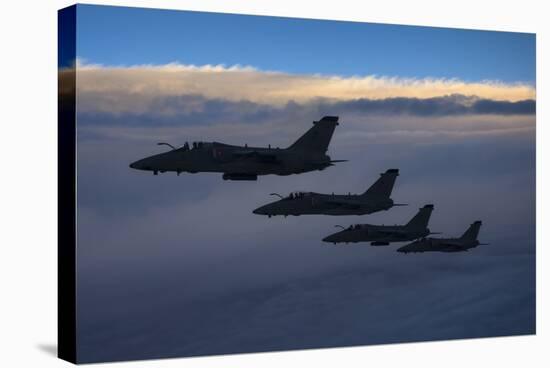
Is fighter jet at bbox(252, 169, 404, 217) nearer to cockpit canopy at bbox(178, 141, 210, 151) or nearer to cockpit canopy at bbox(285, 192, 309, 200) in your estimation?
cockpit canopy at bbox(285, 192, 309, 200)

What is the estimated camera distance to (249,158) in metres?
22.6

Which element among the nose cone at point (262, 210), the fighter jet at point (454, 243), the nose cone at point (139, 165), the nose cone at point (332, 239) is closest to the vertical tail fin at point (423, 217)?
the fighter jet at point (454, 243)

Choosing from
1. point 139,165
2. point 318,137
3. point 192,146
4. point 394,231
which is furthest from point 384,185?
point 139,165

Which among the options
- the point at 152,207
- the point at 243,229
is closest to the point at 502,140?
the point at 243,229

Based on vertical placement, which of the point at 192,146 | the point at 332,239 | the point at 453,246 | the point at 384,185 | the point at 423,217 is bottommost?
the point at 453,246

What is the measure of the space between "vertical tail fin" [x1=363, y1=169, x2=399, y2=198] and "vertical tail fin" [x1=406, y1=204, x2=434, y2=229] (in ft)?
2.51

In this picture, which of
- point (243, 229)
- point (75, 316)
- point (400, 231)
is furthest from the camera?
point (400, 231)

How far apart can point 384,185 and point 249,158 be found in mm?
2978

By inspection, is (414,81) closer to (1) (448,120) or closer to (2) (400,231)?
(1) (448,120)

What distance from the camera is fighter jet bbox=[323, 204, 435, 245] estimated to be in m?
23.9

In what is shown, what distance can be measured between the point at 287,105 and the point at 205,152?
1.96m

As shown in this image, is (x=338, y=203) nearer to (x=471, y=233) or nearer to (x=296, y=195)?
(x=296, y=195)

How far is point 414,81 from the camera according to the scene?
24.3m

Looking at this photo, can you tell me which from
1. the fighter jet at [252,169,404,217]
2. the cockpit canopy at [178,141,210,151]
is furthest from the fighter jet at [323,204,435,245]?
the cockpit canopy at [178,141,210,151]
